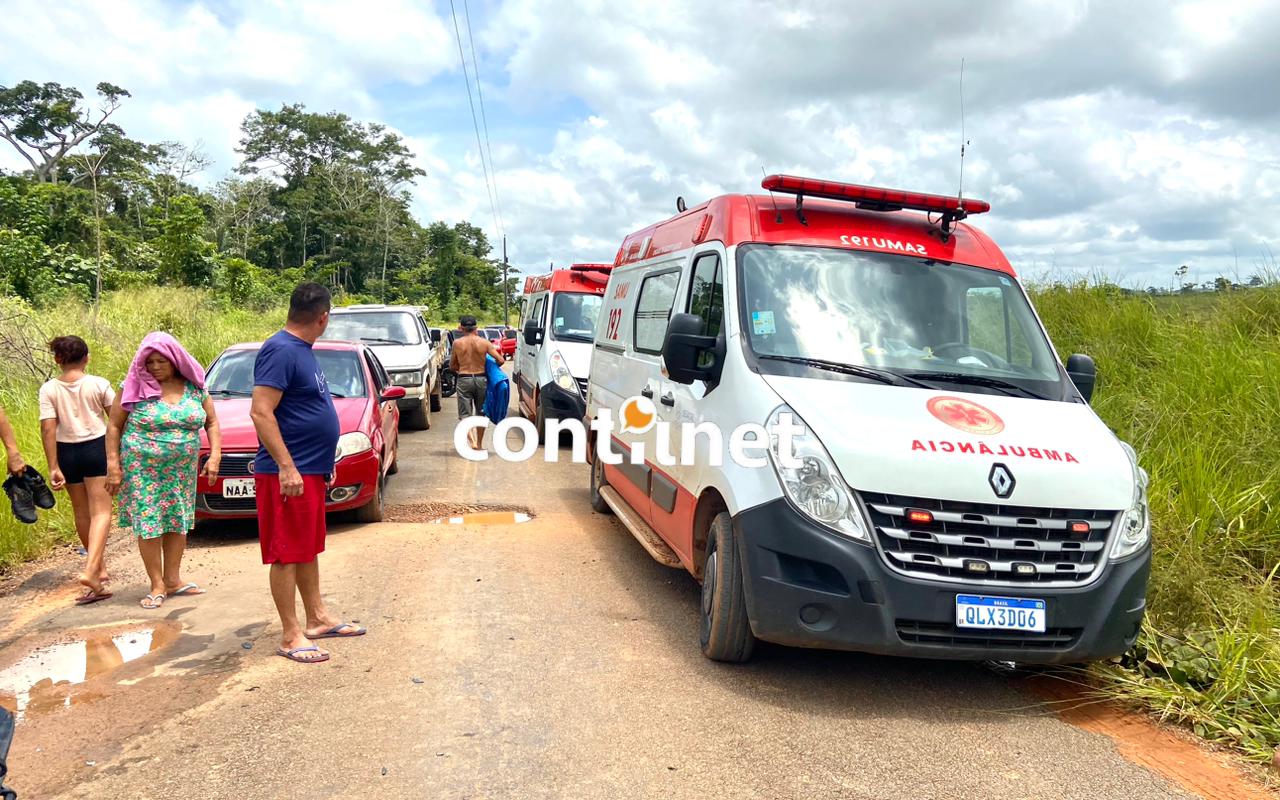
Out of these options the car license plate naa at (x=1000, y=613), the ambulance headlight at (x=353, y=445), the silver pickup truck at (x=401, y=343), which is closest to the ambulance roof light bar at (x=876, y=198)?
the car license plate naa at (x=1000, y=613)

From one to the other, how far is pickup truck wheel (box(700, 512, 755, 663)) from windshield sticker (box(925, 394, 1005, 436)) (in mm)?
1114

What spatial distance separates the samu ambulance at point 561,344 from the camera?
11.2m

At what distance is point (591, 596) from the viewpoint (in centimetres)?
565

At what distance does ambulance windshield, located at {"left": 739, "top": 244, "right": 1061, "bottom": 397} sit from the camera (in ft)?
15.3

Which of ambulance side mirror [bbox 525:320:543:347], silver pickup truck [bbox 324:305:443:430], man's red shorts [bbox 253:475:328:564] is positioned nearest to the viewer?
man's red shorts [bbox 253:475:328:564]

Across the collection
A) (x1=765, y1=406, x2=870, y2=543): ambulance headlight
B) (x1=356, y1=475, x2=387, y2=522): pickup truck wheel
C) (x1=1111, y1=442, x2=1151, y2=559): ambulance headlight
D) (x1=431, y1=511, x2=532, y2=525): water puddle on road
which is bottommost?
(x1=431, y1=511, x2=532, y2=525): water puddle on road

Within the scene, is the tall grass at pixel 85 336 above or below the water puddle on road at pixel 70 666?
above

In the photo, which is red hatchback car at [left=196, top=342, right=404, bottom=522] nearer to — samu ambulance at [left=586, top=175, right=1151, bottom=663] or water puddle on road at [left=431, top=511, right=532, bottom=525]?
water puddle on road at [left=431, top=511, right=532, bottom=525]

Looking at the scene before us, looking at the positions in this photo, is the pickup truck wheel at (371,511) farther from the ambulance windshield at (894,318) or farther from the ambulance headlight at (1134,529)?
the ambulance headlight at (1134,529)

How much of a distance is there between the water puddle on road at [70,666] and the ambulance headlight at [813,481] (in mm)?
3244

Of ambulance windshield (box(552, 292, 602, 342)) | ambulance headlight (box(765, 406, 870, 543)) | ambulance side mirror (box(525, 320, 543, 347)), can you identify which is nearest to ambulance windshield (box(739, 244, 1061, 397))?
ambulance headlight (box(765, 406, 870, 543))

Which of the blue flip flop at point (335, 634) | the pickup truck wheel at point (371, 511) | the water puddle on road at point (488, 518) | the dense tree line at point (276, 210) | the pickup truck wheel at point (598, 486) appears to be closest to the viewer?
the blue flip flop at point (335, 634)
